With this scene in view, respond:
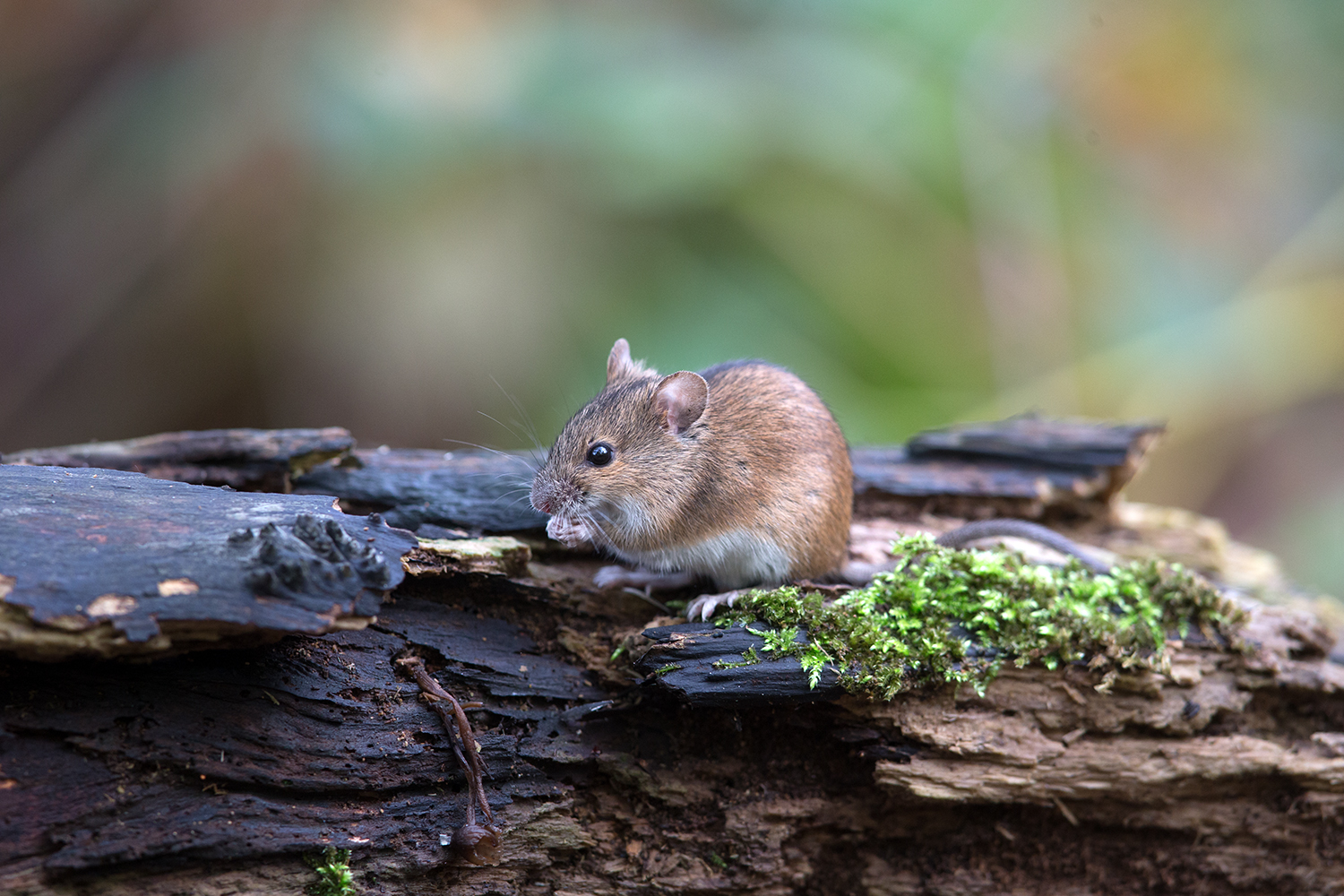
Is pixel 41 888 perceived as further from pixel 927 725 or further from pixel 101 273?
pixel 101 273

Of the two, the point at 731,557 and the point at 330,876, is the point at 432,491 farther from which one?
the point at 330,876

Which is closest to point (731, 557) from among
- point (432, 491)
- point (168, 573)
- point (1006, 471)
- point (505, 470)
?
point (505, 470)

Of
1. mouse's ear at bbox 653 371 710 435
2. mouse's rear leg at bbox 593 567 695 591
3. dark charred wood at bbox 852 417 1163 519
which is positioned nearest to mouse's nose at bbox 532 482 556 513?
mouse's rear leg at bbox 593 567 695 591

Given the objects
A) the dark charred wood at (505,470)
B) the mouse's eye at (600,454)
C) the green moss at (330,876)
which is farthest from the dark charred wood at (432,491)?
the green moss at (330,876)

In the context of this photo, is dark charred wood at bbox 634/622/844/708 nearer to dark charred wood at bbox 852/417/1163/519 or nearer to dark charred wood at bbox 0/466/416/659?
dark charred wood at bbox 0/466/416/659

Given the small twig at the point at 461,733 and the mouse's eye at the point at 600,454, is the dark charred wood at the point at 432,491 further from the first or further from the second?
the small twig at the point at 461,733
